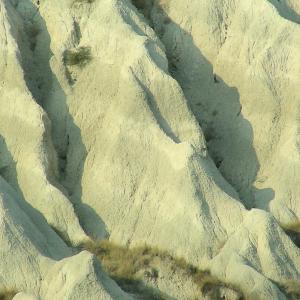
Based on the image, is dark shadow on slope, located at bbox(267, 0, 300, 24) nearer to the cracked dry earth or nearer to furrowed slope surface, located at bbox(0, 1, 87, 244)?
the cracked dry earth

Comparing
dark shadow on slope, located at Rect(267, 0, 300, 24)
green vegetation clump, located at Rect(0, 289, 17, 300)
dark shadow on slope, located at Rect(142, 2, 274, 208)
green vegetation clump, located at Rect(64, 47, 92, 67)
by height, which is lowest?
green vegetation clump, located at Rect(0, 289, 17, 300)

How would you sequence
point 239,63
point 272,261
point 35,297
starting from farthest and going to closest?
point 239,63 → point 272,261 → point 35,297

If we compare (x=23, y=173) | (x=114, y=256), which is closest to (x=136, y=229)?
(x=114, y=256)

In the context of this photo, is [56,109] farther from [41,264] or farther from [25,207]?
[41,264]

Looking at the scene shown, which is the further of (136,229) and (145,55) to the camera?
(145,55)

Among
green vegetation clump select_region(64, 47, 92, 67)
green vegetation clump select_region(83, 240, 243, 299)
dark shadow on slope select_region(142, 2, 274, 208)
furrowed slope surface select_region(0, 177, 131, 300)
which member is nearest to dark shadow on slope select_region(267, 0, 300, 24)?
dark shadow on slope select_region(142, 2, 274, 208)

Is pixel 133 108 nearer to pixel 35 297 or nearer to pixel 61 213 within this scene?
pixel 61 213

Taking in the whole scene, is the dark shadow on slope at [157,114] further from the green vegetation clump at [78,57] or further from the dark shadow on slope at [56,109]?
the dark shadow on slope at [56,109]
